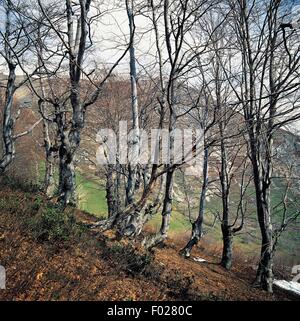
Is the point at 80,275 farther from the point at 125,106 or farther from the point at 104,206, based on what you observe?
the point at 104,206

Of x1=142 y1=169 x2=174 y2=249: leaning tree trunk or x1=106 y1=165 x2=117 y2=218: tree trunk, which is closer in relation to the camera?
x1=142 y1=169 x2=174 y2=249: leaning tree trunk

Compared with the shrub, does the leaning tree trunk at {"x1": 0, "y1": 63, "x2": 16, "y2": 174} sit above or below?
above

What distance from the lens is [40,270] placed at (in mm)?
4457

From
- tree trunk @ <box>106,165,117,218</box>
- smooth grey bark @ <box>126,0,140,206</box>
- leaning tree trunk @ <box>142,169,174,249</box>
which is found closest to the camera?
smooth grey bark @ <box>126,0,140,206</box>

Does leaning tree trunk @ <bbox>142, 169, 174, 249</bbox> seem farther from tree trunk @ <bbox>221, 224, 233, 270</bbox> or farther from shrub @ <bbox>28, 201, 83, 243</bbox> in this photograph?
tree trunk @ <bbox>221, 224, 233, 270</bbox>

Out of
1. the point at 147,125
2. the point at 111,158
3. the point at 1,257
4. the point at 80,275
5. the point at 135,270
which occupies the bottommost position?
the point at 135,270

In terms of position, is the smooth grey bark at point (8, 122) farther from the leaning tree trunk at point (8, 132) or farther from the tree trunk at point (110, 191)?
the tree trunk at point (110, 191)

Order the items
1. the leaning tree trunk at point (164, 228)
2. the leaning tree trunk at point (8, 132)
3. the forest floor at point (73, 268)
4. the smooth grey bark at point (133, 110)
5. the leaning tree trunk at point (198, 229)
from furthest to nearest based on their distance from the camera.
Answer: the leaning tree trunk at point (198, 229)
the leaning tree trunk at point (8, 132)
the leaning tree trunk at point (164, 228)
the smooth grey bark at point (133, 110)
the forest floor at point (73, 268)

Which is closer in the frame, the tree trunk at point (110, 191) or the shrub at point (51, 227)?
the shrub at point (51, 227)

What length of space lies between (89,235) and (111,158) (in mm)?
10014

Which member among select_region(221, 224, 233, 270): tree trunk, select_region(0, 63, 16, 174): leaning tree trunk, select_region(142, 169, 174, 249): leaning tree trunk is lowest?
select_region(221, 224, 233, 270): tree trunk

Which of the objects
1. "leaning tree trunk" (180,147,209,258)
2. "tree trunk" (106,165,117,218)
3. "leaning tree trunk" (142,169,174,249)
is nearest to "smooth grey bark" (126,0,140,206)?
"leaning tree trunk" (142,169,174,249)

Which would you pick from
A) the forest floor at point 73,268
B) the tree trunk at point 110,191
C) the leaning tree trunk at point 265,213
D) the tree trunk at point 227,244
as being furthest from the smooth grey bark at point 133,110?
the tree trunk at point 110,191
